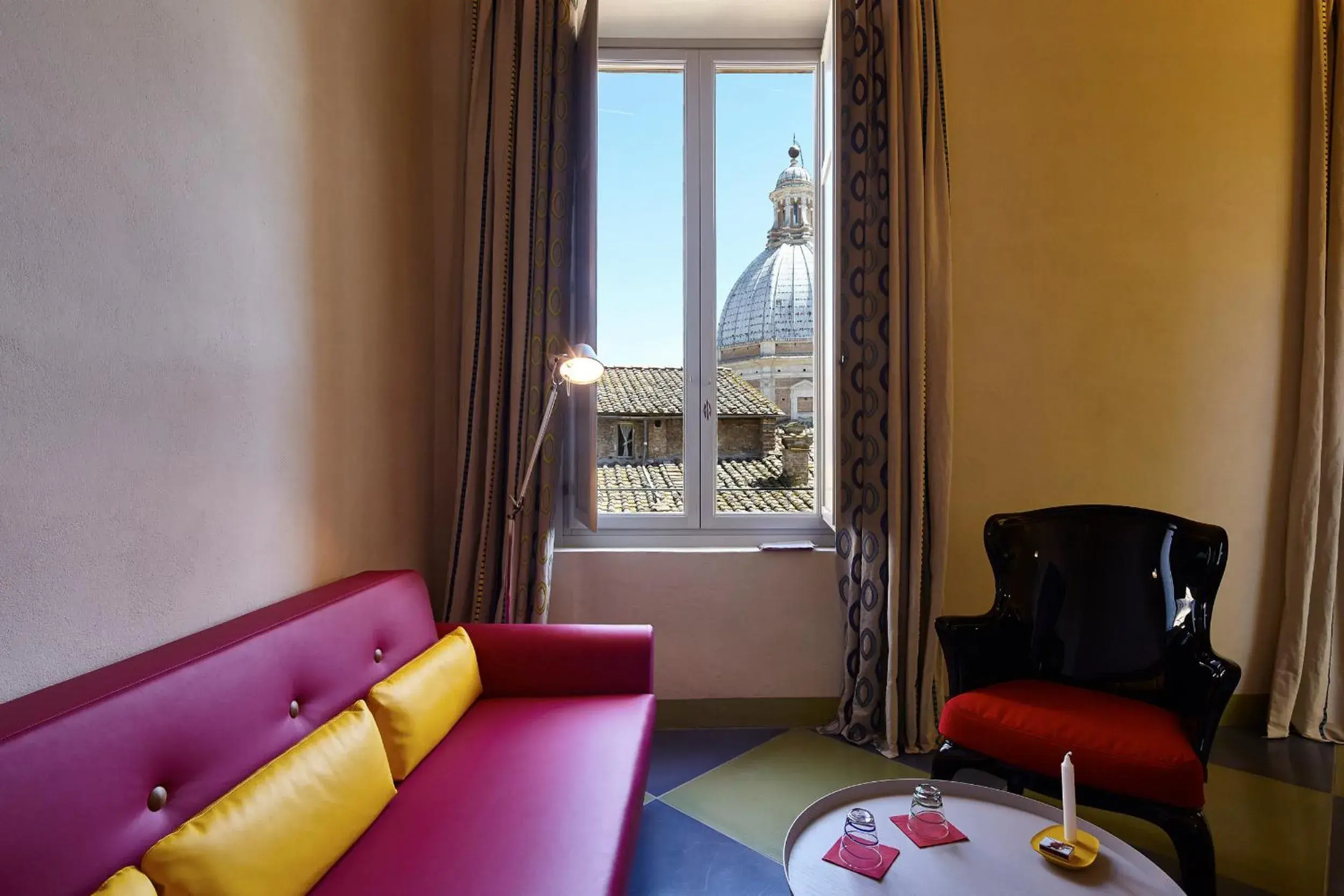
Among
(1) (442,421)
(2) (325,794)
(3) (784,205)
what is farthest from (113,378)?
(3) (784,205)

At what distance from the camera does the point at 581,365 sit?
205cm

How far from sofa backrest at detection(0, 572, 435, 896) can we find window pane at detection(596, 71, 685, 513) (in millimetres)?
1506

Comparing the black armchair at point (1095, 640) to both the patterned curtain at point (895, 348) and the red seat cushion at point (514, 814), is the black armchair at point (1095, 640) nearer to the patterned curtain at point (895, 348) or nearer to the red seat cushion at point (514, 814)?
the patterned curtain at point (895, 348)

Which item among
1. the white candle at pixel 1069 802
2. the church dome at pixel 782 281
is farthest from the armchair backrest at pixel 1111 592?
the church dome at pixel 782 281

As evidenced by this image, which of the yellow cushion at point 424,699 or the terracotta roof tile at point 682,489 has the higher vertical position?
the terracotta roof tile at point 682,489

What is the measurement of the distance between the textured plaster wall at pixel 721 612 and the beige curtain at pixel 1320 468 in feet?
5.88

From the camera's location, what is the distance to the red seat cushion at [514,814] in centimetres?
116

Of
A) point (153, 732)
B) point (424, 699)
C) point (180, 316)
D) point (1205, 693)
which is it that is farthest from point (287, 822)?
point (1205, 693)

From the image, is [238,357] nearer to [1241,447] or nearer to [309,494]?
[309,494]

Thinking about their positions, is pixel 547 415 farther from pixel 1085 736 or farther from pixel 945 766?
Result: pixel 1085 736

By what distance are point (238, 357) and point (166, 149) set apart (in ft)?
1.41

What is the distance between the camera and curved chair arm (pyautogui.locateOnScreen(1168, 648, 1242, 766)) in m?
1.64

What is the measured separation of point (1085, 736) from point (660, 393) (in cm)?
191

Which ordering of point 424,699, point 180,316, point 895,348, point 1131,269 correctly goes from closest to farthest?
point 180,316 → point 424,699 → point 895,348 → point 1131,269
